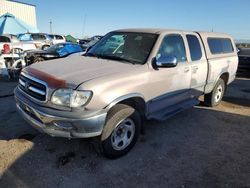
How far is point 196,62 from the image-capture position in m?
4.96

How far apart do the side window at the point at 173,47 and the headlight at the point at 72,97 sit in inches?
62.6

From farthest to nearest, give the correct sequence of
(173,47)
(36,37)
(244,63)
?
1. (36,37)
2. (244,63)
3. (173,47)

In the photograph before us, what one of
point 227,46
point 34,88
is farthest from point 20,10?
point 34,88

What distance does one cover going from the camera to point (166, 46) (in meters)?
4.37

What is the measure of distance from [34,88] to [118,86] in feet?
4.01

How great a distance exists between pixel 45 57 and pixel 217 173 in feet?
33.2

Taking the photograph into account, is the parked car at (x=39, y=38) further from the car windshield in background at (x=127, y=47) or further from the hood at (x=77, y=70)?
the hood at (x=77, y=70)

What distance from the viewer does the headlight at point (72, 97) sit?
3.10 meters

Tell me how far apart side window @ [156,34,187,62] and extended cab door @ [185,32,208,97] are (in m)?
0.20

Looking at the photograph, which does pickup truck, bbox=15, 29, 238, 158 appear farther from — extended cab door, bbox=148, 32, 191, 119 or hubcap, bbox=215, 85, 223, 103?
hubcap, bbox=215, 85, 223, 103

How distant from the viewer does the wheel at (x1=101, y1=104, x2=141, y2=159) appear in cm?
345

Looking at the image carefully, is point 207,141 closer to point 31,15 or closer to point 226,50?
point 226,50

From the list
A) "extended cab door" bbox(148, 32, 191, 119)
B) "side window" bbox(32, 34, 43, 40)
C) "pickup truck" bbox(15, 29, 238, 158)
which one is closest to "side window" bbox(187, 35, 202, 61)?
"pickup truck" bbox(15, 29, 238, 158)

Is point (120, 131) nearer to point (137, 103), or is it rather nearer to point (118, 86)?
point (137, 103)
